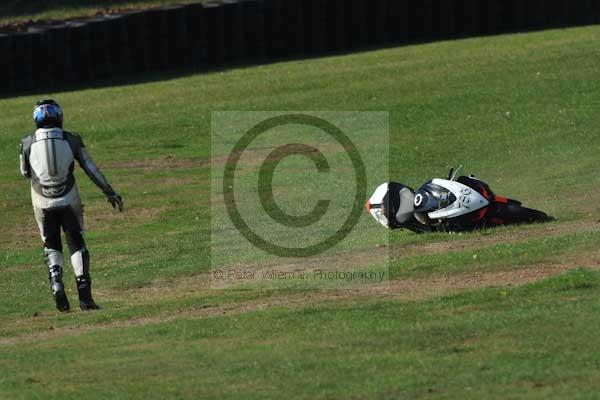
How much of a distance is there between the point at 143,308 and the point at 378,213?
4.23 metres

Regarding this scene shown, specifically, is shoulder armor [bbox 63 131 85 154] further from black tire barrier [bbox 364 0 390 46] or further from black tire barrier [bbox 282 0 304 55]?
black tire barrier [bbox 364 0 390 46]

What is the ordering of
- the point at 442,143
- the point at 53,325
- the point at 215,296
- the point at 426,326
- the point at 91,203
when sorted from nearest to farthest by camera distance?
the point at 426,326 < the point at 53,325 < the point at 215,296 < the point at 91,203 < the point at 442,143

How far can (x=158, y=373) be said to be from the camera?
1036 cm

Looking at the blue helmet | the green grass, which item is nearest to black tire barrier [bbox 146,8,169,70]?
the green grass

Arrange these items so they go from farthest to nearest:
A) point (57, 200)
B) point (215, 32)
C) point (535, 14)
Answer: point (535, 14)
point (215, 32)
point (57, 200)

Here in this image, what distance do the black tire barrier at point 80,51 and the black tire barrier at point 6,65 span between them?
4.61 ft

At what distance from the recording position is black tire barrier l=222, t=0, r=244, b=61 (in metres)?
31.0

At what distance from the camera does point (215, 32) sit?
3166 cm

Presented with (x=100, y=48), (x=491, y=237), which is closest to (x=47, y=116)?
(x=491, y=237)

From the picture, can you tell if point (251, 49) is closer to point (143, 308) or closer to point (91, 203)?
point (91, 203)

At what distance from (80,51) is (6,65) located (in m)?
1.75

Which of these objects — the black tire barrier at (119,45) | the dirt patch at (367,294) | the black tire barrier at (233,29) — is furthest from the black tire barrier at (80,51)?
the dirt patch at (367,294)

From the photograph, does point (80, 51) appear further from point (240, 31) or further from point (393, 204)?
point (393, 204)

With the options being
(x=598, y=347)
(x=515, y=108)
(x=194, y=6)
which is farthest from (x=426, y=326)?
(x=194, y=6)
